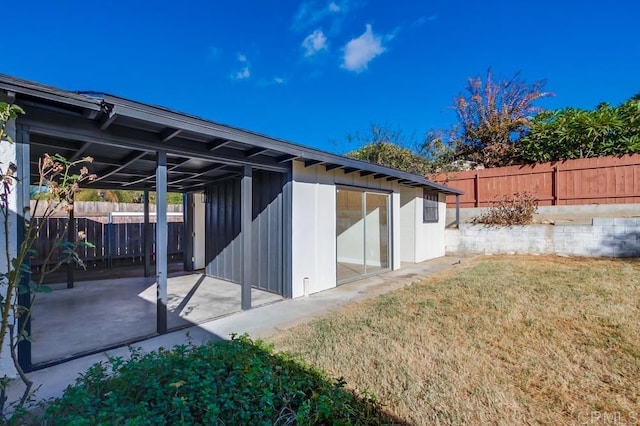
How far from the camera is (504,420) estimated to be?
6.97 ft

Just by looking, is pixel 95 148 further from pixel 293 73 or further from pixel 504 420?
pixel 293 73

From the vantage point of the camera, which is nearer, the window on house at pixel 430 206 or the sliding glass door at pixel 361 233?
the sliding glass door at pixel 361 233

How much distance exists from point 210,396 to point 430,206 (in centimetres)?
1004

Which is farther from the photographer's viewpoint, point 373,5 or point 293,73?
point 293,73

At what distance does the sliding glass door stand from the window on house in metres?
2.88

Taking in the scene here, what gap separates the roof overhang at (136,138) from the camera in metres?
2.87

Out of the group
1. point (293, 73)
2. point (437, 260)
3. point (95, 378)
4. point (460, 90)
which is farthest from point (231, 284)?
point (460, 90)

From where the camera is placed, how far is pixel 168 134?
368cm

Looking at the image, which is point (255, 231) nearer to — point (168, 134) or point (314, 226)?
point (314, 226)

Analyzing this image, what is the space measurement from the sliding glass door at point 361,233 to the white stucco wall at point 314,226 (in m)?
0.31

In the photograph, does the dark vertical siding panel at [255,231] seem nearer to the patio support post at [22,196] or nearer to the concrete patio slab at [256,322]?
the concrete patio slab at [256,322]

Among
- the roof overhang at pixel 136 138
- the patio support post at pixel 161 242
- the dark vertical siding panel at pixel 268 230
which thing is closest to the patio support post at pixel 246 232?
the roof overhang at pixel 136 138

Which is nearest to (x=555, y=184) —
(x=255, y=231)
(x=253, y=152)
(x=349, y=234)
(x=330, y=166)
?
(x=349, y=234)

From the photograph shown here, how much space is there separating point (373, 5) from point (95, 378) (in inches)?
434
